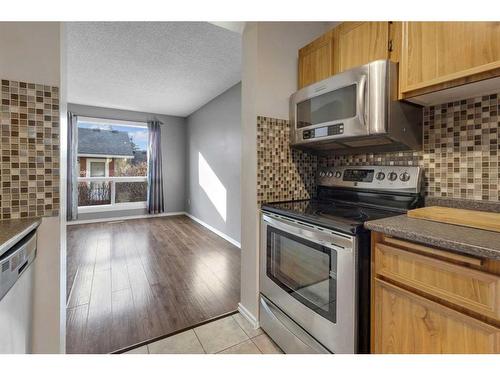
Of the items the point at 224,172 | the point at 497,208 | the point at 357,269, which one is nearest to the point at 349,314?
the point at 357,269

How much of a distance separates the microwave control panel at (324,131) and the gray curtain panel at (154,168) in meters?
4.39

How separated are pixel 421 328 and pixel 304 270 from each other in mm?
539

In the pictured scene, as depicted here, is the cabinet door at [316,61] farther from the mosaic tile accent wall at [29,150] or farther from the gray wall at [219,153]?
the gray wall at [219,153]

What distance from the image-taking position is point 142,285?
2201mm

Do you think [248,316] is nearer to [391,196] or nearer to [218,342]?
[218,342]

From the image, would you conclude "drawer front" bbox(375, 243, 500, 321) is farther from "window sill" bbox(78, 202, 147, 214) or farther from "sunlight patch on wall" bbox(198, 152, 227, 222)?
"window sill" bbox(78, 202, 147, 214)

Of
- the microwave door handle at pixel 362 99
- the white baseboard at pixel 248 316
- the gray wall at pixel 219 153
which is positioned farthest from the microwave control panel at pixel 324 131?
the gray wall at pixel 219 153

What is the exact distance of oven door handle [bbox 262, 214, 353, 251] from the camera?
1020 millimetres

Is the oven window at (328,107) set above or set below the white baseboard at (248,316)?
above

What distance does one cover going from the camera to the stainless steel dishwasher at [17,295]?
2.53ft

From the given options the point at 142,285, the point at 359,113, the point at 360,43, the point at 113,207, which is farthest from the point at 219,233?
the point at 360,43
